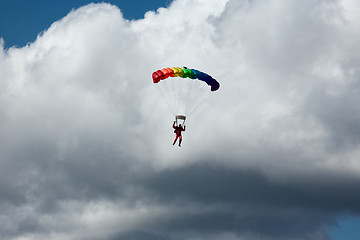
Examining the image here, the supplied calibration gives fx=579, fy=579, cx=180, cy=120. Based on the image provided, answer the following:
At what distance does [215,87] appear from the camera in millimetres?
93250

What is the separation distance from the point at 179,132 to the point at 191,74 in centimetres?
915

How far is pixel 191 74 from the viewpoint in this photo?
89438 mm

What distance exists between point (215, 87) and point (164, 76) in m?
9.54

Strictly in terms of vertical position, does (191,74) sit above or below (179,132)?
above

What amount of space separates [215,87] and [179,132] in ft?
33.4

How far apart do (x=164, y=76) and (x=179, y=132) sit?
8.88 meters

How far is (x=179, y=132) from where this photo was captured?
88.9m

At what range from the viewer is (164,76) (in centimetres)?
8838

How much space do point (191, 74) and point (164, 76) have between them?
14.1 ft

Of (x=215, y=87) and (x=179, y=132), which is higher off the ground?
(x=215, y=87)

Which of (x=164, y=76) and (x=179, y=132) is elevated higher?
(x=164, y=76)
